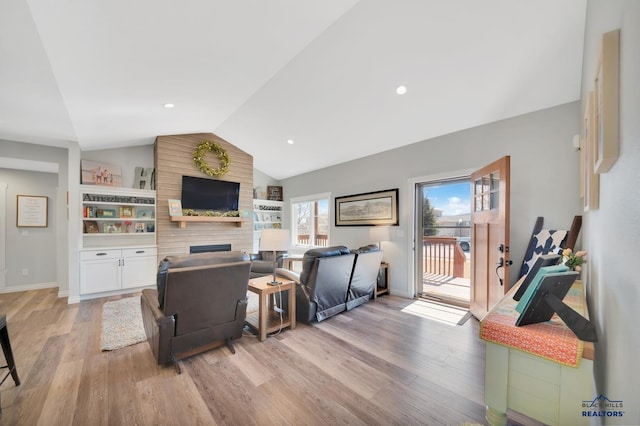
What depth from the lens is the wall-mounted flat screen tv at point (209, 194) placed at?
5.28 metres

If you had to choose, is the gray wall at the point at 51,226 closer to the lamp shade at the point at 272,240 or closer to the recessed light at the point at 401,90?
the lamp shade at the point at 272,240

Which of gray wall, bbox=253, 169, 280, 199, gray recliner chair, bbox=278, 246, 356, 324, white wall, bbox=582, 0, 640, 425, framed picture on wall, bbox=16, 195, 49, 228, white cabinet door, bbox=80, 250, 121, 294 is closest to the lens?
white wall, bbox=582, 0, 640, 425

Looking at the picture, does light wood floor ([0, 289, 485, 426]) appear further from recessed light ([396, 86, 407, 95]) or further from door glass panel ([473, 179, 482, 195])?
recessed light ([396, 86, 407, 95])

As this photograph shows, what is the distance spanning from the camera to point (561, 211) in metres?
2.77

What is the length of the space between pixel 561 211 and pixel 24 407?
5023 millimetres

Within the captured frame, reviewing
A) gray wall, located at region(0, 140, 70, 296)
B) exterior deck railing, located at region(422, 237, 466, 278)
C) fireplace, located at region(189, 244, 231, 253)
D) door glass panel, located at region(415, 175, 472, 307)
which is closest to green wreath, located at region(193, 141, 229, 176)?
fireplace, located at region(189, 244, 231, 253)

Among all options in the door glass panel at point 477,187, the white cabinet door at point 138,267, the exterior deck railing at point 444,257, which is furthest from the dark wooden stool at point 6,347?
the exterior deck railing at point 444,257

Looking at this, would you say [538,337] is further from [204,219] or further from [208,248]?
[208,248]

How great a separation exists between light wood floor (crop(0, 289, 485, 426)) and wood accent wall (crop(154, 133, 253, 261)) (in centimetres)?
222

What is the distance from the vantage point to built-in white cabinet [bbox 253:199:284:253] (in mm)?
6566

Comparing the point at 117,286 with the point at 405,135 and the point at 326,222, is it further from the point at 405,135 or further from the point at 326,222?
the point at 405,135

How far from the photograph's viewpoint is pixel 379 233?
4500 mm

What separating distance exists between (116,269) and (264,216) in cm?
333

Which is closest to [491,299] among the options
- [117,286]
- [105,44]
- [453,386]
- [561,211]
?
[561,211]
